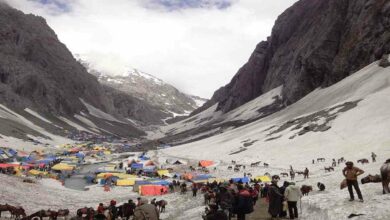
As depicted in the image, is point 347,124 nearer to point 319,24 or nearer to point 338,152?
point 338,152

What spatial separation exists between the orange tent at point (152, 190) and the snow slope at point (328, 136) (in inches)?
699

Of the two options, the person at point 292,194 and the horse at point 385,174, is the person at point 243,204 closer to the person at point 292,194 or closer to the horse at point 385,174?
the person at point 292,194

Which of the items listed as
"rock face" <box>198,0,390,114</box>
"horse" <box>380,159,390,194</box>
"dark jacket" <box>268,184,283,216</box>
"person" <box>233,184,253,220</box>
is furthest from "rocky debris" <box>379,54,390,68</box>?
"person" <box>233,184,253,220</box>

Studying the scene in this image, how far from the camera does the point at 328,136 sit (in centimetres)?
7638

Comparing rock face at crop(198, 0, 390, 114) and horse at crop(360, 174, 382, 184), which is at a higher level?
rock face at crop(198, 0, 390, 114)

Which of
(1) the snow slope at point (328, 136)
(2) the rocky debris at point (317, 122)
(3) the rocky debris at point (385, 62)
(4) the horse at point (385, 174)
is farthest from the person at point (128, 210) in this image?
(3) the rocky debris at point (385, 62)

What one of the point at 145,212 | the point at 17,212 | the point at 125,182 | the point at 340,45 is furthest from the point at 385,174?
the point at 340,45

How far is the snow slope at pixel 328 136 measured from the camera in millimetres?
60969

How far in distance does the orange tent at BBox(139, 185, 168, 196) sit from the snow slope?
17.8m

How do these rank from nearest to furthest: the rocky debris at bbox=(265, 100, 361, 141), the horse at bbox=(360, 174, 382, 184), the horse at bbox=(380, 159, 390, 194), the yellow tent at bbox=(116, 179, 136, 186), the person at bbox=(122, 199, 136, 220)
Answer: the horse at bbox=(380, 159, 390, 194), the horse at bbox=(360, 174, 382, 184), the person at bbox=(122, 199, 136, 220), the yellow tent at bbox=(116, 179, 136, 186), the rocky debris at bbox=(265, 100, 361, 141)

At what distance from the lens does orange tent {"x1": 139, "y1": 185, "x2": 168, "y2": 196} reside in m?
54.4

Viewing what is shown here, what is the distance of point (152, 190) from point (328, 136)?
36.6 m

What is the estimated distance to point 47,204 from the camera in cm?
4103

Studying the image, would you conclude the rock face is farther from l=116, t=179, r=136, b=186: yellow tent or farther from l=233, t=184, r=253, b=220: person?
l=233, t=184, r=253, b=220: person
